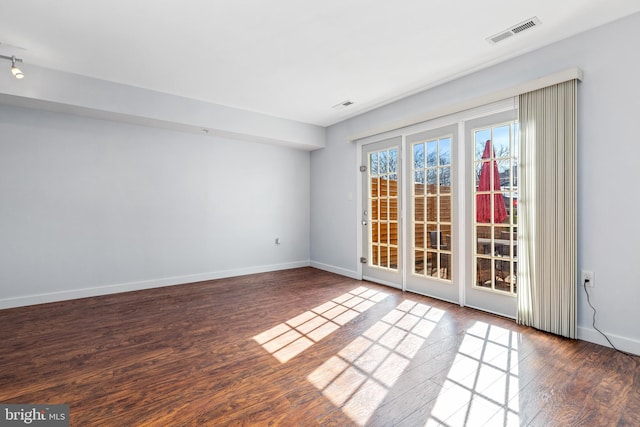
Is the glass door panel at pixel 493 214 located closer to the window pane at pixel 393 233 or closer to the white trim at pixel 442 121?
the white trim at pixel 442 121

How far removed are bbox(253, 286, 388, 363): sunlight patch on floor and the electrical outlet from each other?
2.02 m

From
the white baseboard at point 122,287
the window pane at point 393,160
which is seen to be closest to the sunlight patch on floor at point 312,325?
the window pane at point 393,160

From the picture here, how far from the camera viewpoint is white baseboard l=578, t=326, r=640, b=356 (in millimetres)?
2427

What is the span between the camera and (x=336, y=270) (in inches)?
219

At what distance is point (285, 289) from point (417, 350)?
2.33 metres

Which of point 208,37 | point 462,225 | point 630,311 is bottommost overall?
point 630,311

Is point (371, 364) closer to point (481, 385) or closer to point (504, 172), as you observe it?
point (481, 385)

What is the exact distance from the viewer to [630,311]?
2.46 meters

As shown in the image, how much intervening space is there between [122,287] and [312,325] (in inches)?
116

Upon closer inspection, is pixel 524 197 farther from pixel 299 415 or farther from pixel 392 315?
pixel 299 415

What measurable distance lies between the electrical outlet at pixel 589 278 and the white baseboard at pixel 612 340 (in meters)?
0.38

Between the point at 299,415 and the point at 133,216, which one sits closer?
the point at 299,415

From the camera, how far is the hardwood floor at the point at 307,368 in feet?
5.86

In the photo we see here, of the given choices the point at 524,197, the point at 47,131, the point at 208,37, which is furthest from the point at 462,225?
the point at 47,131
